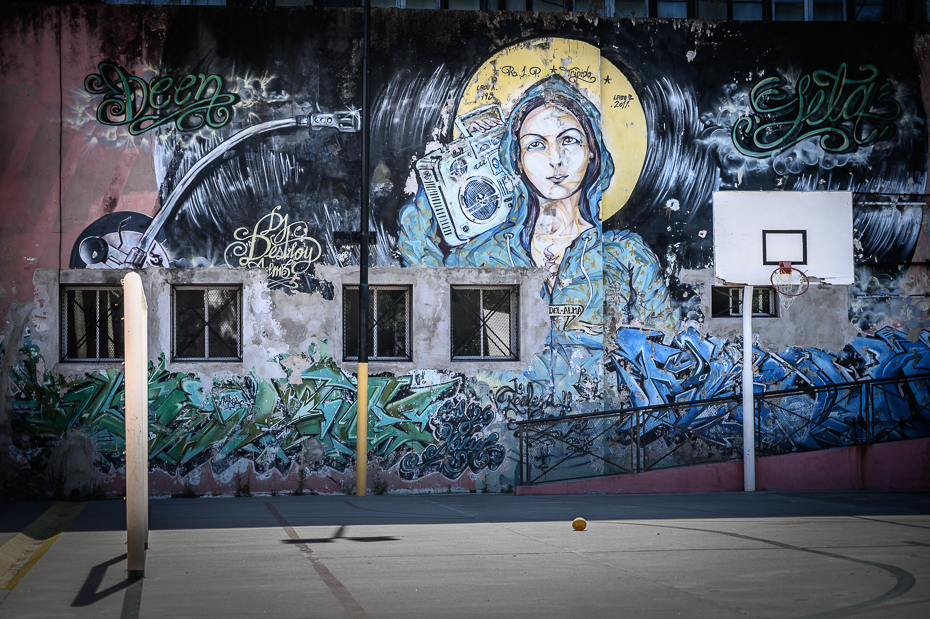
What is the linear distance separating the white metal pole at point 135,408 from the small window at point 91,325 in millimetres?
9057

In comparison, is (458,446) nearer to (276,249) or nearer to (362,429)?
(362,429)

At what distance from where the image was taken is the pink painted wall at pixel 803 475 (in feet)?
55.6

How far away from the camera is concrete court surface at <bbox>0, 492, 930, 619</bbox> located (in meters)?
7.05

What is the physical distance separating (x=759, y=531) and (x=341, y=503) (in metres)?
6.53

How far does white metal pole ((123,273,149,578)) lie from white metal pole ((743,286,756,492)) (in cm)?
1100

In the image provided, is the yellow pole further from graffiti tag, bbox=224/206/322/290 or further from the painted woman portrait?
the painted woman portrait

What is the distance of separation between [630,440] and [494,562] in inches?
339

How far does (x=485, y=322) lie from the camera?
17.6 m

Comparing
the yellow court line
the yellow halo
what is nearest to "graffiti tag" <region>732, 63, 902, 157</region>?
the yellow halo

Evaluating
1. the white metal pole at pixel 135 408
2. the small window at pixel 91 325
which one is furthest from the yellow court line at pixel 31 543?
the small window at pixel 91 325

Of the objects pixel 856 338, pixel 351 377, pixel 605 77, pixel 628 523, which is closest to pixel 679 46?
pixel 605 77

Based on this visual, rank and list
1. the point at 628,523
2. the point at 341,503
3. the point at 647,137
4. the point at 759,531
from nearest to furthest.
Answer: the point at 759,531
the point at 628,523
the point at 341,503
the point at 647,137

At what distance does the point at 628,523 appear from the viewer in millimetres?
12180

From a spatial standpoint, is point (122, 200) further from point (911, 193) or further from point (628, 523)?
point (911, 193)
